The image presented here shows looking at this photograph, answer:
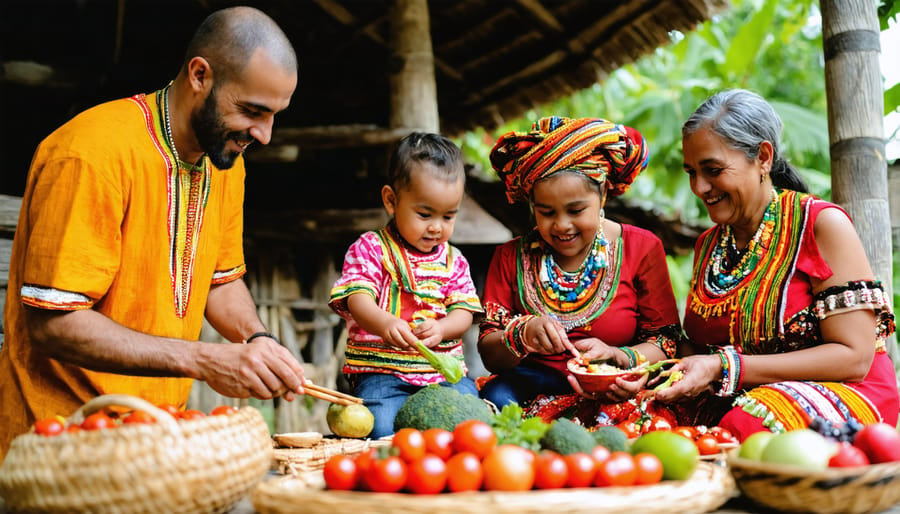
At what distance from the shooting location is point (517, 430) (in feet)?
6.85

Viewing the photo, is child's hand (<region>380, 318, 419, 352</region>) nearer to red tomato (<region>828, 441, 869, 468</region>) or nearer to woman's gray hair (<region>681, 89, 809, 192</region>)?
woman's gray hair (<region>681, 89, 809, 192</region>)

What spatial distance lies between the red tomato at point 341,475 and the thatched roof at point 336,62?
356 cm

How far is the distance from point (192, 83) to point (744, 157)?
2139 mm

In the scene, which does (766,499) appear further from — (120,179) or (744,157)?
(120,179)

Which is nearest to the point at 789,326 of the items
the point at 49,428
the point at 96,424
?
the point at 96,424

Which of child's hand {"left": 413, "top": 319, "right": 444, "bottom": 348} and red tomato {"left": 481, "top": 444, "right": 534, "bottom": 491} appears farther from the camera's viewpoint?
child's hand {"left": 413, "top": 319, "right": 444, "bottom": 348}

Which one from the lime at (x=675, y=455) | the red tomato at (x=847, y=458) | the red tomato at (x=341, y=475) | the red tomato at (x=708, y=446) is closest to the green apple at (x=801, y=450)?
the red tomato at (x=847, y=458)

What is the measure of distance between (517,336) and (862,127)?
183 centimetres

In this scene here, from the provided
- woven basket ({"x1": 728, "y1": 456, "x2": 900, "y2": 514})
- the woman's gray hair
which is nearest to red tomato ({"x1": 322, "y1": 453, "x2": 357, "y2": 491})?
woven basket ({"x1": 728, "y1": 456, "x2": 900, "y2": 514})

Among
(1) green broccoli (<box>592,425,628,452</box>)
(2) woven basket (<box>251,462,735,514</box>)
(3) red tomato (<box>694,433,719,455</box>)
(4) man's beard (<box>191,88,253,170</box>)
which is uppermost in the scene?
(4) man's beard (<box>191,88,253,170</box>)

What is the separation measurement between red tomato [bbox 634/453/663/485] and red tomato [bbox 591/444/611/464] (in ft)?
0.25

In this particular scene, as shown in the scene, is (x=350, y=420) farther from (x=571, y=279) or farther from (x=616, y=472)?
(x=616, y=472)

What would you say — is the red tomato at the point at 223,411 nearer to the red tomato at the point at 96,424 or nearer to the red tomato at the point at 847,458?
the red tomato at the point at 96,424

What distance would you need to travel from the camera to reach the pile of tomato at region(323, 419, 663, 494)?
1772 mm
